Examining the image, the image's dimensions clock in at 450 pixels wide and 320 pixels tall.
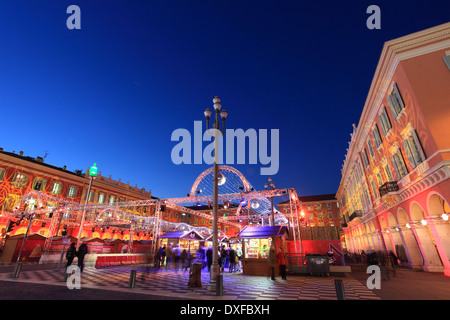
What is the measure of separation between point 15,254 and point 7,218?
988cm

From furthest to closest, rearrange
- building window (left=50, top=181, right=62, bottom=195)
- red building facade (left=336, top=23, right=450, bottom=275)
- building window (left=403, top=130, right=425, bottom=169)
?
1. building window (left=50, top=181, right=62, bottom=195)
2. building window (left=403, top=130, right=425, bottom=169)
3. red building facade (left=336, top=23, right=450, bottom=275)

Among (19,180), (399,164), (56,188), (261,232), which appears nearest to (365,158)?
(399,164)

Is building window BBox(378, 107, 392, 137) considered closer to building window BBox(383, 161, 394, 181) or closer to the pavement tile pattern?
building window BBox(383, 161, 394, 181)

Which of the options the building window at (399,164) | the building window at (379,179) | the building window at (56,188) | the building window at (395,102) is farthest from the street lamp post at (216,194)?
the building window at (56,188)

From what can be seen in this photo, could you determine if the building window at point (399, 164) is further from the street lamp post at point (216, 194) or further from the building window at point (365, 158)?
the street lamp post at point (216, 194)

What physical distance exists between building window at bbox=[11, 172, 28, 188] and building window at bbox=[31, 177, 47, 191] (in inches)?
43.8

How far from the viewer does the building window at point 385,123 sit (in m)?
16.4

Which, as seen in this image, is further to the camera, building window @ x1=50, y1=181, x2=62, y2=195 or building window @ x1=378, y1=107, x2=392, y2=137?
building window @ x1=50, y1=181, x2=62, y2=195

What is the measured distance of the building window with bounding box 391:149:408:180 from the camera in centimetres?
1500

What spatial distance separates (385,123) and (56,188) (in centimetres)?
4171

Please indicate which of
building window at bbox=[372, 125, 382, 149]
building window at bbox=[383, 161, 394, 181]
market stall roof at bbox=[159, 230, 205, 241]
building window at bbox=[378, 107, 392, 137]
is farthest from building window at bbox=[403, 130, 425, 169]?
market stall roof at bbox=[159, 230, 205, 241]

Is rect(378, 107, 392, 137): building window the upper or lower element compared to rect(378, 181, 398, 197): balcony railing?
upper
